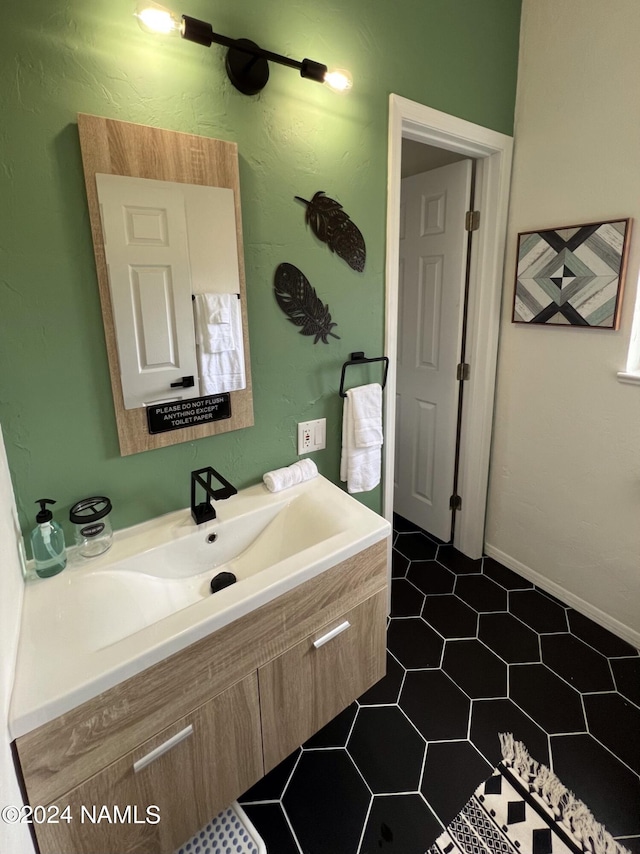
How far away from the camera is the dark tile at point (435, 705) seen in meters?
1.58

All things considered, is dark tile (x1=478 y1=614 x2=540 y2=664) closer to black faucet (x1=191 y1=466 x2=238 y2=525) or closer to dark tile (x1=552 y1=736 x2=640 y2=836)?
dark tile (x1=552 y1=736 x2=640 y2=836)

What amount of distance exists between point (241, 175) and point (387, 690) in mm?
1883

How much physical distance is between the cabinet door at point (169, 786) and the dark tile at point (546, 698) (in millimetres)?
1049

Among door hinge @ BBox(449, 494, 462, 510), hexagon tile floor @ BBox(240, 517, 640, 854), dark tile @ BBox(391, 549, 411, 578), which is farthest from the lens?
door hinge @ BBox(449, 494, 462, 510)

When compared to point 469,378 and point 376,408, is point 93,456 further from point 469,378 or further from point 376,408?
point 469,378

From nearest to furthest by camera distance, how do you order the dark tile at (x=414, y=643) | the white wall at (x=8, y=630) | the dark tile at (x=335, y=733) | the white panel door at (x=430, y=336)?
the white wall at (x=8, y=630), the dark tile at (x=335, y=733), the dark tile at (x=414, y=643), the white panel door at (x=430, y=336)

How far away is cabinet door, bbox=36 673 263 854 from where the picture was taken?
90cm

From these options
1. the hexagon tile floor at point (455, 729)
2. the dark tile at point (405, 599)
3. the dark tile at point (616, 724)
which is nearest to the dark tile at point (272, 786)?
the hexagon tile floor at point (455, 729)

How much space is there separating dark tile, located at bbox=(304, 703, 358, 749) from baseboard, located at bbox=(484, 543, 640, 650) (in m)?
1.19

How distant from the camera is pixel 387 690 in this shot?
174cm

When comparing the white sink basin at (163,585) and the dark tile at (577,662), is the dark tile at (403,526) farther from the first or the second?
the white sink basin at (163,585)

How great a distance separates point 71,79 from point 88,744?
1.43 meters

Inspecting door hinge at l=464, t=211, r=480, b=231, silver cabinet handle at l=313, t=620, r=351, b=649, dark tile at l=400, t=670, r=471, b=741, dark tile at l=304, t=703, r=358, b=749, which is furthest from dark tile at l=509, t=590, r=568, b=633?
door hinge at l=464, t=211, r=480, b=231

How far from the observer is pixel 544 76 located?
1.87 m
